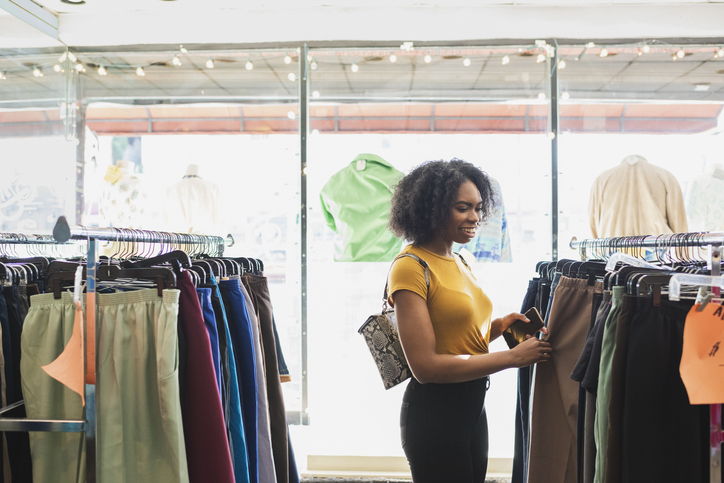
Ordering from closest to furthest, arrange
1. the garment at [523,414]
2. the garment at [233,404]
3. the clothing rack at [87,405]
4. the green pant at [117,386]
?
the clothing rack at [87,405]
the green pant at [117,386]
the garment at [233,404]
the garment at [523,414]

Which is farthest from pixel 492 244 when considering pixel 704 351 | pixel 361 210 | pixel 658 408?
pixel 704 351

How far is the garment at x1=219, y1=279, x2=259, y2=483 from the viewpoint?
1696 mm

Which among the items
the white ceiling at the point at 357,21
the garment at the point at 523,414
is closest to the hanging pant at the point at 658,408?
the garment at the point at 523,414

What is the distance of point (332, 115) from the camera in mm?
3498

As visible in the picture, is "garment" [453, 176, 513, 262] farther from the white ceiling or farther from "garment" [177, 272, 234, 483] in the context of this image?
"garment" [177, 272, 234, 483]

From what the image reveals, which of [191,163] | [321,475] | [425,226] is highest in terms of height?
[191,163]

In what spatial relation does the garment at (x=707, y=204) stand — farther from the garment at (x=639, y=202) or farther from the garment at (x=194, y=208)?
the garment at (x=194, y=208)

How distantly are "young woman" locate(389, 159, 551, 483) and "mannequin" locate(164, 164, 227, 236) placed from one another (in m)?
1.92

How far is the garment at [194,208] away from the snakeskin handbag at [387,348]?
6.50ft

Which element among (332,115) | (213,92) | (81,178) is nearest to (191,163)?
(213,92)

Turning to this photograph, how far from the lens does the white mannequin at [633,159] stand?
10.1ft

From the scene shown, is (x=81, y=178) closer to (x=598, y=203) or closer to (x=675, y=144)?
(x=598, y=203)

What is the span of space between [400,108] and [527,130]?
83 cm

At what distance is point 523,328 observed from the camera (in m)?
1.82
